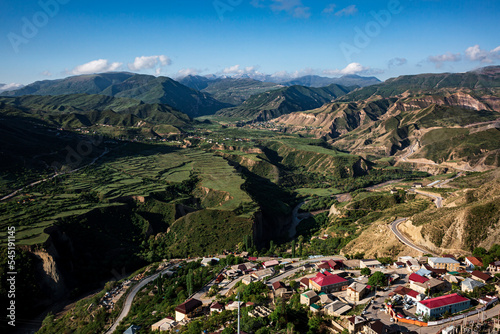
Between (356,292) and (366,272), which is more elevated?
(356,292)

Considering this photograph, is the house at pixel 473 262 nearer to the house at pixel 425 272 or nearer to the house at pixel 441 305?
the house at pixel 425 272

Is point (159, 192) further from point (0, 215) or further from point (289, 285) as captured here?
point (289, 285)

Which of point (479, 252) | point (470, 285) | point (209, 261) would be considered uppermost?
point (470, 285)

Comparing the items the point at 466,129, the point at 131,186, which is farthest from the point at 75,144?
the point at 466,129

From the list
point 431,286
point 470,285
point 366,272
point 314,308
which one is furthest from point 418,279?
point 314,308

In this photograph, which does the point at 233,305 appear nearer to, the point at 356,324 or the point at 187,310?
the point at 187,310

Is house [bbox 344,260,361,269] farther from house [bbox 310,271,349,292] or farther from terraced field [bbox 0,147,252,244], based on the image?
terraced field [bbox 0,147,252,244]
